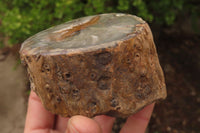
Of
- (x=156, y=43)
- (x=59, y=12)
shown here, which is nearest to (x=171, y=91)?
(x=156, y=43)

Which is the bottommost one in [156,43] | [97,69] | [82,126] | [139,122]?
[156,43]

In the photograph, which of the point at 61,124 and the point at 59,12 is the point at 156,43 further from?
the point at 61,124

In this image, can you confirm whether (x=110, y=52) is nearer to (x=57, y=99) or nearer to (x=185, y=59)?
(x=57, y=99)

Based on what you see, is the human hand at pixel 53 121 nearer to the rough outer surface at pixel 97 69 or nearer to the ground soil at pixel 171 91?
the rough outer surface at pixel 97 69

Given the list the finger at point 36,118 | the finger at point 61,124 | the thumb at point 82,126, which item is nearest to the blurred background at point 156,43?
the finger at point 36,118

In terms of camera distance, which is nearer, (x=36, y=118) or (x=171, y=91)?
(x=36, y=118)

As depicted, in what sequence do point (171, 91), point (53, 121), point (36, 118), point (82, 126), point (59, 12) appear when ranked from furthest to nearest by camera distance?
point (171, 91) < point (59, 12) < point (53, 121) < point (36, 118) < point (82, 126)

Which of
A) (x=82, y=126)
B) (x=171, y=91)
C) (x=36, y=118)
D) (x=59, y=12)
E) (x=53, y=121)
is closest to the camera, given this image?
(x=82, y=126)

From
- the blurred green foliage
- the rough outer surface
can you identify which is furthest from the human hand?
the blurred green foliage
